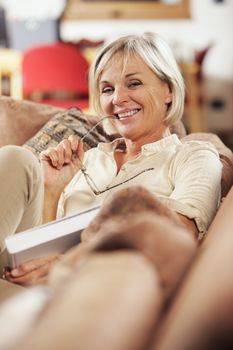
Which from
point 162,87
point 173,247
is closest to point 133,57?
point 162,87

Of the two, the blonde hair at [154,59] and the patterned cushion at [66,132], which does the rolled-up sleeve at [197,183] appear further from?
the patterned cushion at [66,132]

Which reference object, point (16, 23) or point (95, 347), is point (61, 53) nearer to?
point (16, 23)

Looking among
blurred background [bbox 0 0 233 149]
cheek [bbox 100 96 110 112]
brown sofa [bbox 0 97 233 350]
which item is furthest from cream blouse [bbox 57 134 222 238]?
blurred background [bbox 0 0 233 149]

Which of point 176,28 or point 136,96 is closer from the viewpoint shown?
point 136,96

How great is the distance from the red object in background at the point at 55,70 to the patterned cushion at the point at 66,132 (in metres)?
2.40

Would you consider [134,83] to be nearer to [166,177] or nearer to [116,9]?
[166,177]

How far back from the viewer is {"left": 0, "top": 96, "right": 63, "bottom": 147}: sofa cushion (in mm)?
2061

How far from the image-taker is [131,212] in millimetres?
908

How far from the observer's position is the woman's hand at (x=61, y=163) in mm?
1660

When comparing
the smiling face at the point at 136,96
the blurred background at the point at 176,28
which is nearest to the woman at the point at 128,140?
the smiling face at the point at 136,96

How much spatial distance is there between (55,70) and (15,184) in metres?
3.24

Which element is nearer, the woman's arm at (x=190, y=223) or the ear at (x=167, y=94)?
the woman's arm at (x=190, y=223)

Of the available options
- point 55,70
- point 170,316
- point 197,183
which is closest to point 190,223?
point 197,183

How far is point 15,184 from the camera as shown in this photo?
4.04ft
